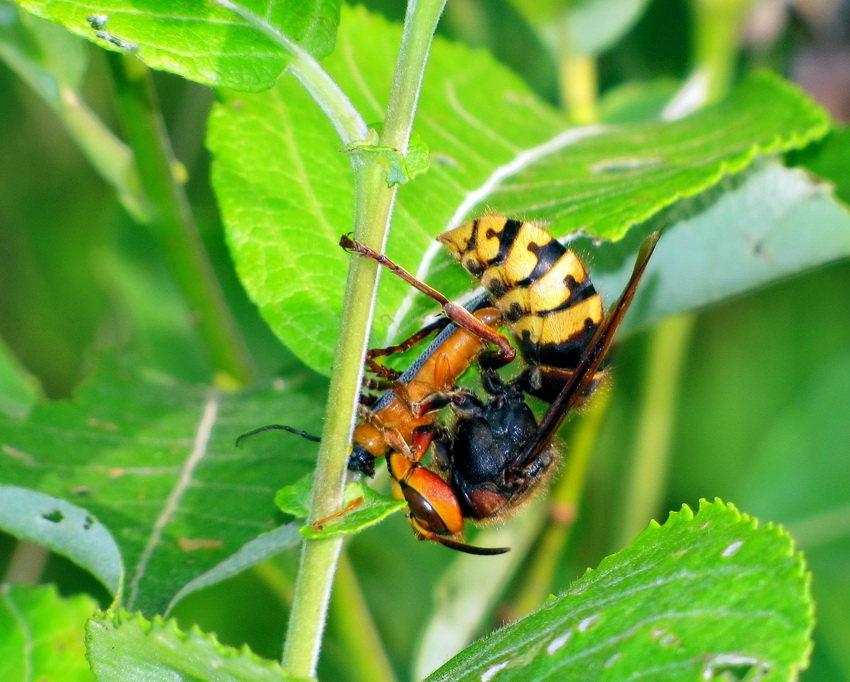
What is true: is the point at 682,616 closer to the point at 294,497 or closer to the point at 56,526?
the point at 294,497

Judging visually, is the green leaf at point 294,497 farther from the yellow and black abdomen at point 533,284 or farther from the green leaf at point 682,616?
the yellow and black abdomen at point 533,284

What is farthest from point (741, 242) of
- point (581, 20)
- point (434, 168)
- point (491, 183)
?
point (581, 20)

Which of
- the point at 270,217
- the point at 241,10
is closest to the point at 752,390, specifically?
the point at 270,217

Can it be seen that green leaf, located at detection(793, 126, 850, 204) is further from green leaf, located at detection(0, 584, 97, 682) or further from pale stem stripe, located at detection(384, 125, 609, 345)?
green leaf, located at detection(0, 584, 97, 682)

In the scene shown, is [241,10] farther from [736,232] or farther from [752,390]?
[752,390]

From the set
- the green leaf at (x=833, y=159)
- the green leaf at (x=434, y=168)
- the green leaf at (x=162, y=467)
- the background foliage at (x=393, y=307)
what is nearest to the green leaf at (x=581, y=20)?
the background foliage at (x=393, y=307)
